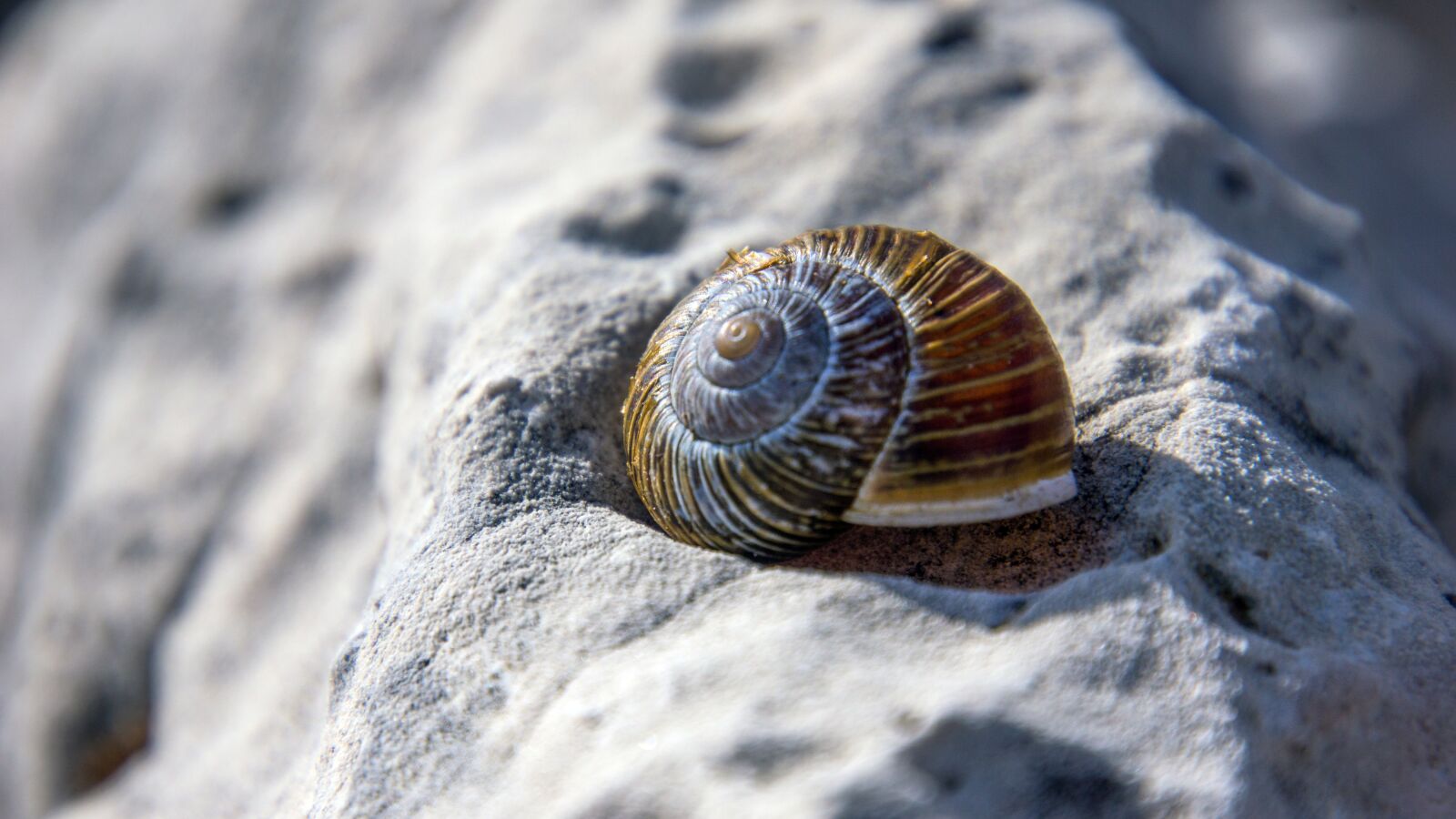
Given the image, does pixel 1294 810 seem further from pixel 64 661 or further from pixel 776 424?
pixel 64 661

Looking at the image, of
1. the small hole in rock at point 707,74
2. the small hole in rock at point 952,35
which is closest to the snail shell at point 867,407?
the small hole in rock at point 952,35

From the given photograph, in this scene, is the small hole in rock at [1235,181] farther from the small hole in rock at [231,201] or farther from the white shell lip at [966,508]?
the small hole in rock at [231,201]

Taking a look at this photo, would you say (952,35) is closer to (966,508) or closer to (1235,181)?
(1235,181)

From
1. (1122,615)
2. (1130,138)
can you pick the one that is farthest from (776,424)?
(1130,138)

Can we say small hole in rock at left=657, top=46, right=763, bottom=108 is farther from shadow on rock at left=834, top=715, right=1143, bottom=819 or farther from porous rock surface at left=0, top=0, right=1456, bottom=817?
shadow on rock at left=834, top=715, right=1143, bottom=819

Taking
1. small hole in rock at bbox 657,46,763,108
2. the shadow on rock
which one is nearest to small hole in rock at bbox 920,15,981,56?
small hole in rock at bbox 657,46,763,108
